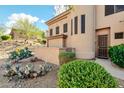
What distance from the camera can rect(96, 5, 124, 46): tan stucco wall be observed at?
40.5 feet

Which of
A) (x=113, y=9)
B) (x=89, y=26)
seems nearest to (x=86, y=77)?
(x=113, y=9)

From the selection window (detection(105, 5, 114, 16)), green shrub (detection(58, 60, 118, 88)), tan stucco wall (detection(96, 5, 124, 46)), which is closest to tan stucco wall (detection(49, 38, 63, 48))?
tan stucco wall (detection(96, 5, 124, 46))

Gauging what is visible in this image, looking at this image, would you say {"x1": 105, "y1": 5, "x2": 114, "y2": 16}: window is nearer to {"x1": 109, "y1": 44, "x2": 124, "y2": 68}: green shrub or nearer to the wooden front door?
the wooden front door

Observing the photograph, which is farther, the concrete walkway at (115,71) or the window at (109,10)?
the window at (109,10)

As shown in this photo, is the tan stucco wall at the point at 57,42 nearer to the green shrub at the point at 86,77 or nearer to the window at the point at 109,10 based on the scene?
the window at the point at 109,10

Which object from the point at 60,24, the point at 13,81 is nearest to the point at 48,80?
the point at 13,81

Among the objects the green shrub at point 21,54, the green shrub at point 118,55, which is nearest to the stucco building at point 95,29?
the green shrub at point 118,55

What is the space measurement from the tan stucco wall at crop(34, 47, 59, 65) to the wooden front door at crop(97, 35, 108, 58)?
126 inches

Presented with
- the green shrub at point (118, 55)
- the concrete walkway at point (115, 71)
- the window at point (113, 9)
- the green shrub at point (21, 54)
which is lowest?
the concrete walkway at point (115, 71)

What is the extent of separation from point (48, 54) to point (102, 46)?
4.68m

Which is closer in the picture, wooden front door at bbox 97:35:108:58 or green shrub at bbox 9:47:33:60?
wooden front door at bbox 97:35:108:58

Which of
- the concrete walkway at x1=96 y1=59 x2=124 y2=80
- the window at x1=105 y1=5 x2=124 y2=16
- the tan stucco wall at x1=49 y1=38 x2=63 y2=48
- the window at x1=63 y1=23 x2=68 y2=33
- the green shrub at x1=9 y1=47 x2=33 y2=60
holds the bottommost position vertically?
the concrete walkway at x1=96 y1=59 x2=124 y2=80

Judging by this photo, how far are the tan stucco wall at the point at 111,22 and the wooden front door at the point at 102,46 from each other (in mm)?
746

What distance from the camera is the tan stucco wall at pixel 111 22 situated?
12.4 m
